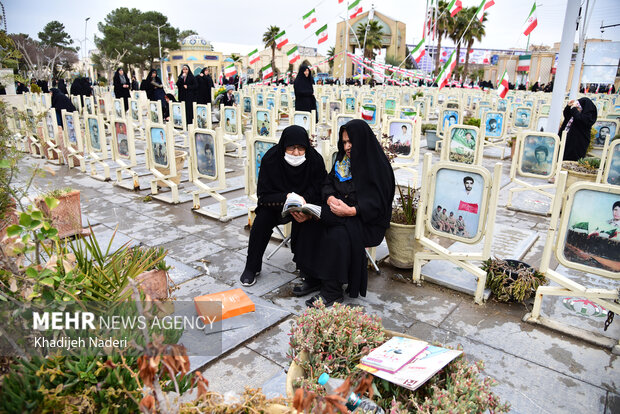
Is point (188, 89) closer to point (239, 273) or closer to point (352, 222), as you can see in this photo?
point (239, 273)

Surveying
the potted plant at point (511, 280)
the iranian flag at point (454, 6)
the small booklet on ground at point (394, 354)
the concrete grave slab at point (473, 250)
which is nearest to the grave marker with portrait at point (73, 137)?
the concrete grave slab at point (473, 250)

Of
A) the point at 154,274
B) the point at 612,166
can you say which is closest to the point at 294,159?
the point at 154,274

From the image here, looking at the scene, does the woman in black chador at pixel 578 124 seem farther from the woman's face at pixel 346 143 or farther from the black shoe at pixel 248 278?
the black shoe at pixel 248 278

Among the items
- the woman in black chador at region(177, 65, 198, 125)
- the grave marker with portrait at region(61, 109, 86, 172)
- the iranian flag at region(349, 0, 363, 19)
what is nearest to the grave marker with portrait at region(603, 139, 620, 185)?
the grave marker with portrait at region(61, 109, 86, 172)

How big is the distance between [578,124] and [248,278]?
6976 mm

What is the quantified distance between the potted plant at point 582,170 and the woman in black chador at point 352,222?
166 inches

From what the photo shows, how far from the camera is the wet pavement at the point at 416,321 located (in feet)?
8.47

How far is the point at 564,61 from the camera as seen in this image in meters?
6.41

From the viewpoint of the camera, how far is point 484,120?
9.28 meters

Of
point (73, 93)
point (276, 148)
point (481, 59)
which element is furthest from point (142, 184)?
point (481, 59)

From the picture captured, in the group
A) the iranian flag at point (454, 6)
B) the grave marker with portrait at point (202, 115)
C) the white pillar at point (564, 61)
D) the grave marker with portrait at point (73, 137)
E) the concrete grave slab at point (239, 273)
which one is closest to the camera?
the concrete grave slab at point (239, 273)

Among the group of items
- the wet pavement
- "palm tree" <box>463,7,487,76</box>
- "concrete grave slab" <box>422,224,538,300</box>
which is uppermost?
"palm tree" <box>463,7,487,76</box>

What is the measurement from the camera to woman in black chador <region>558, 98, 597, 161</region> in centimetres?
744

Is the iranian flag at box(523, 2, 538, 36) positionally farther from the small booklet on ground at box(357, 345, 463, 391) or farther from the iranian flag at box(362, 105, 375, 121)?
the small booklet on ground at box(357, 345, 463, 391)
